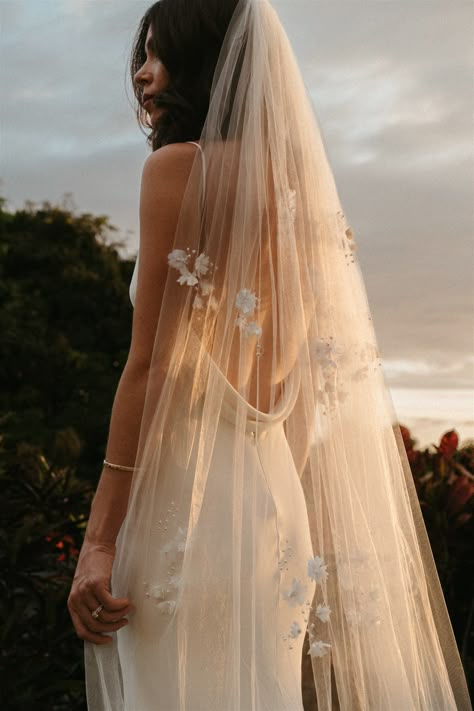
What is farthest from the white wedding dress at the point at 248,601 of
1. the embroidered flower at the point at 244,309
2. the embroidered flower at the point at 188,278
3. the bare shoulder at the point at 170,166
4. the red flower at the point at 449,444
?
the red flower at the point at 449,444

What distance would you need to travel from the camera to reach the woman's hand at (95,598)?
6.11 feet

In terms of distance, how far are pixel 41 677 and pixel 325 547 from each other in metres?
1.83

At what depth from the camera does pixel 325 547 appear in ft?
6.85

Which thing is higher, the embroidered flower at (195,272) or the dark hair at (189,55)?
the dark hair at (189,55)

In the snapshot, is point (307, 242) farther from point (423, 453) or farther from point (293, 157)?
point (423, 453)

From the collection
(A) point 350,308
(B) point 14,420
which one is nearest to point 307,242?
(A) point 350,308

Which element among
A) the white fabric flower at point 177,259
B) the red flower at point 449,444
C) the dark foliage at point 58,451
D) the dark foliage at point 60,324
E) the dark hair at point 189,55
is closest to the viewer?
the white fabric flower at point 177,259

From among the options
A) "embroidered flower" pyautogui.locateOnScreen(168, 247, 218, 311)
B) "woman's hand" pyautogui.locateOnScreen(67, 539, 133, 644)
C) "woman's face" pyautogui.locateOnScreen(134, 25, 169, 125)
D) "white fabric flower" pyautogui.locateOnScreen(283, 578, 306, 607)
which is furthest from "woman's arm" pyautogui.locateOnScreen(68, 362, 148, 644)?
"woman's face" pyautogui.locateOnScreen(134, 25, 169, 125)

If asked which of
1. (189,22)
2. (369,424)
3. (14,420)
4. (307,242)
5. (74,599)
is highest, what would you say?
(14,420)

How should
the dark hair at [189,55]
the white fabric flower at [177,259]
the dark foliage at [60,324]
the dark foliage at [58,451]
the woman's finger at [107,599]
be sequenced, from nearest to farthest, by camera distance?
the woman's finger at [107,599] → the white fabric flower at [177,259] → the dark hair at [189,55] → the dark foliage at [58,451] → the dark foliage at [60,324]

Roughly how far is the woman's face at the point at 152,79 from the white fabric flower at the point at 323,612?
3.98 ft

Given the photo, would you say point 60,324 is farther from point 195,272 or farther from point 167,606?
point 167,606

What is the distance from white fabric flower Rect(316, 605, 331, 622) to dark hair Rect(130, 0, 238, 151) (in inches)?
44.7

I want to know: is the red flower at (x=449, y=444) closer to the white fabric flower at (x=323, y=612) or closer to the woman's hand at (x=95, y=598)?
the white fabric flower at (x=323, y=612)
